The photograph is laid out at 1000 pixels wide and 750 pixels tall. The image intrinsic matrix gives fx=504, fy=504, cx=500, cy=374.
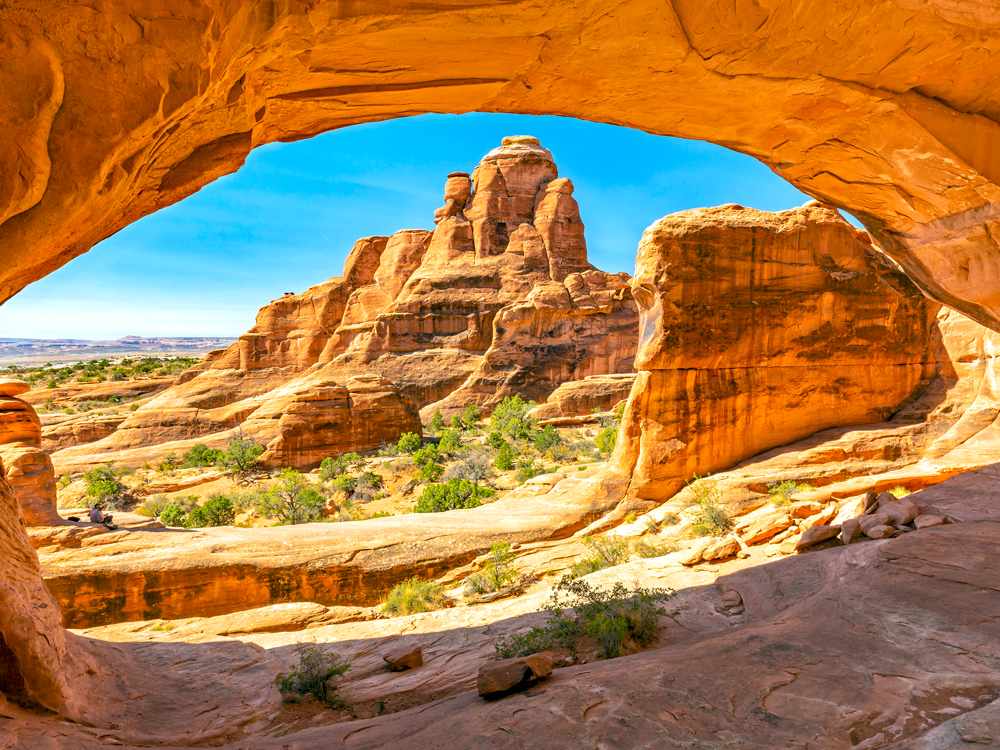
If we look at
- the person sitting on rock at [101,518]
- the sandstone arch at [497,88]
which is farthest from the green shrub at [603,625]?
the person sitting on rock at [101,518]

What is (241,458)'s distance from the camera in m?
25.6

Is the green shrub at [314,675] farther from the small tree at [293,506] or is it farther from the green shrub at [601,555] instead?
the small tree at [293,506]

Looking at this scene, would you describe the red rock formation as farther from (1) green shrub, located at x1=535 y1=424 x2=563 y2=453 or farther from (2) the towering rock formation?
(2) the towering rock formation

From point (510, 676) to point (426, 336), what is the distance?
135 ft

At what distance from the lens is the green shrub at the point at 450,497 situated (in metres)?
16.7

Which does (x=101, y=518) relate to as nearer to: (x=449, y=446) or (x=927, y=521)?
(x=927, y=521)

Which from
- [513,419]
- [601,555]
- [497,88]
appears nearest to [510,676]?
[497,88]

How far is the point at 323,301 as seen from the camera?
180ft

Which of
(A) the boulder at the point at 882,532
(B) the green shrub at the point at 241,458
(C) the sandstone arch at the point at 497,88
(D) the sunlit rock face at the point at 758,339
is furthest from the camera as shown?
(B) the green shrub at the point at 241,458

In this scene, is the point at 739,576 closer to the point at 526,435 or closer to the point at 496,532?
the point at 496,532

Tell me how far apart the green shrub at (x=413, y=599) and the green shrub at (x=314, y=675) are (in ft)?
9.45

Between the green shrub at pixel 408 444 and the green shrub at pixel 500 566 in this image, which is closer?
the green shrub at pixel 500 566

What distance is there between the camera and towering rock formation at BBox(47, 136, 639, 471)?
1139 inches

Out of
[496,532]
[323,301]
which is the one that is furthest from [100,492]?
[323,301]
